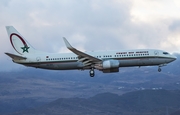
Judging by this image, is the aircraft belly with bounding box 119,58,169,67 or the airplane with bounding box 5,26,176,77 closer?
the airplane with bounding box 5,26,176,77

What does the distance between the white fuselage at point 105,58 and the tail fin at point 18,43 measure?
9.97 feet

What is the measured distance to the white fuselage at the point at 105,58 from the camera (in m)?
96.2

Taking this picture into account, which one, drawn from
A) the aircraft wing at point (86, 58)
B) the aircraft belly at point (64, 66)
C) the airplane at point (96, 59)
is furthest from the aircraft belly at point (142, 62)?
the aircraft belly at point (64, 66)

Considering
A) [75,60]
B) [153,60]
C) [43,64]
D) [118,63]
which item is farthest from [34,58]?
[153,60]

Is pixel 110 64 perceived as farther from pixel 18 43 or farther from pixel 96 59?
pixel 18 43

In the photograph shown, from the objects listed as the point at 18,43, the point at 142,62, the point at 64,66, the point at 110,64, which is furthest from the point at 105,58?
the point at 18,43

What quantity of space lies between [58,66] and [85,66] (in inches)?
228

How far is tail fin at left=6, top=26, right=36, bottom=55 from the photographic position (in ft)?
337

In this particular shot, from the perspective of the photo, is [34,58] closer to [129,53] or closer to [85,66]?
[85,66]

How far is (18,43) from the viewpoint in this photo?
104 metres

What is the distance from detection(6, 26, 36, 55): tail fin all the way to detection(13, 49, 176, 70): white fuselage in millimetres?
3038

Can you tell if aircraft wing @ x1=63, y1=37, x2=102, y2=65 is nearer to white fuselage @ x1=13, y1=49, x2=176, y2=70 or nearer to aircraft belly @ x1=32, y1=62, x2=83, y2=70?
white fuselage @ x1=13, y1=49, x2=176, y2=70

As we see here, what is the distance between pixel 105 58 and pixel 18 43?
2106cm

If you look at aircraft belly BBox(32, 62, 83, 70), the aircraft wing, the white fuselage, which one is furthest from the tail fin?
the aircraft wing
